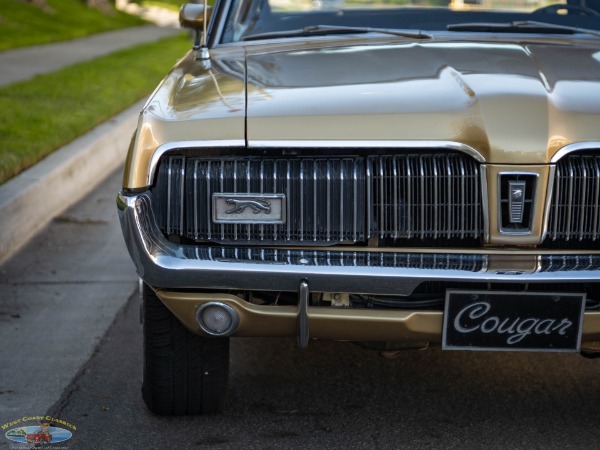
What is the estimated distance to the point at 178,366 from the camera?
3734mm

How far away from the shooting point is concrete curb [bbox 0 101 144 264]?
251 inches

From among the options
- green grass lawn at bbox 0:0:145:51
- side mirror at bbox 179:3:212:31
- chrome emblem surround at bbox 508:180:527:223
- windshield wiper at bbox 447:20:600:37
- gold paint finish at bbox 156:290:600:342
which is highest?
windshield wiper at bbox 447:20:600:37

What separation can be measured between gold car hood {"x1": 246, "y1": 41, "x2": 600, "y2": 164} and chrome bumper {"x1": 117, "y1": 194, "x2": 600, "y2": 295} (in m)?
0.33

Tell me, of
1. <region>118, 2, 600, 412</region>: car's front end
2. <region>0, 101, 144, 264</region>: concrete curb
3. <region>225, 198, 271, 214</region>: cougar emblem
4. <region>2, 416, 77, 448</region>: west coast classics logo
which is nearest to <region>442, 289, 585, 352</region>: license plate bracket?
<region>118, 2, 600, 412</region>: car's front end

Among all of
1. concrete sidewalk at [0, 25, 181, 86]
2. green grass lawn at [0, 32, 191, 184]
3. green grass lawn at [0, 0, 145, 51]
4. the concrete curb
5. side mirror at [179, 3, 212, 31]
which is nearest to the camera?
side mirror at [179, 3, 212, 31]

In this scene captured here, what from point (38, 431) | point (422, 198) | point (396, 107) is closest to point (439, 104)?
point (396, 107)

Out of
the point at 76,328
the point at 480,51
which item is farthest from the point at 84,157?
the point at 480,51

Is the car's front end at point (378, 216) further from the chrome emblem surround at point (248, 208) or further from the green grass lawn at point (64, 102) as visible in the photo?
the green grass lawn at point (64, 102)

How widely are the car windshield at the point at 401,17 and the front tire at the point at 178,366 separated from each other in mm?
1608

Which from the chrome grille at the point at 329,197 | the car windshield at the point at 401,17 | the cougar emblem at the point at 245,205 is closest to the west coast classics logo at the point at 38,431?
the chrome grille at the point at 329,197

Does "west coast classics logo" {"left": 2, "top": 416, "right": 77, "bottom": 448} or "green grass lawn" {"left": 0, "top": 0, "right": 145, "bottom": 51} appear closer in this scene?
"west coast classics logo" {"left": 2, "top": 416, "right": 77, "bottom": 448}

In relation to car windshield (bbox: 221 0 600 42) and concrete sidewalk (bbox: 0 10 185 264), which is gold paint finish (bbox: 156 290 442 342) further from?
concrete sidewalk (bbox: 0 10 185 264)

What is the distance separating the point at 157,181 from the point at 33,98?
7611mm

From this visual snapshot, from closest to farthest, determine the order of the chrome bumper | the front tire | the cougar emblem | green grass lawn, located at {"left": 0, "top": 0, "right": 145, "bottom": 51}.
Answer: the chrome bumper < the cougar emblem < the front tire < green grass lawn, located at {"left": 0, "top": 0, "right": 145, "bottom": 51}
